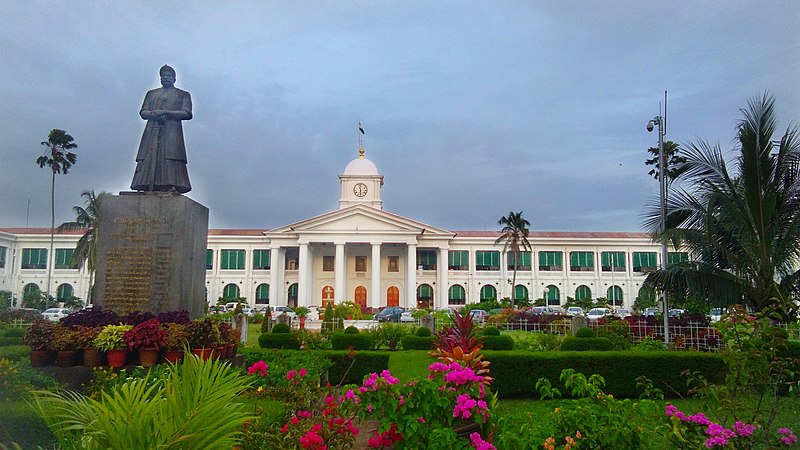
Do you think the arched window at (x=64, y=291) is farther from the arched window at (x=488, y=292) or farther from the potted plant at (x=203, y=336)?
the potted plant at (x=203, y=336)

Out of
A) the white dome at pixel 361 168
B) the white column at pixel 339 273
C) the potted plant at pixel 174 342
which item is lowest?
the potted plant at pixel 174 342

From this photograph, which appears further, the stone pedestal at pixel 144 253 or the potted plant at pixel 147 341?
the stone pedestal at pixel 144 253

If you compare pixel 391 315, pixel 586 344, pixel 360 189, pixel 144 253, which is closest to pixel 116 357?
pixel 144 253

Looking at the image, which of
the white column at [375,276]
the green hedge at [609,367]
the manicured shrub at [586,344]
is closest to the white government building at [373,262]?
the white column at [375,276]

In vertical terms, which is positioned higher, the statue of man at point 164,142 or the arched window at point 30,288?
the statue of man at point 164,142

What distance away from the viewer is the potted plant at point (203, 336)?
697cm

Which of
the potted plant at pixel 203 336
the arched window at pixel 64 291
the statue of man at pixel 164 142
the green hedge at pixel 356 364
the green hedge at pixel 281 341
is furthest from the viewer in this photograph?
the arched window at pixel 64 291

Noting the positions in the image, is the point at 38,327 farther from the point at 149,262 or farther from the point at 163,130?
the point at 163,130

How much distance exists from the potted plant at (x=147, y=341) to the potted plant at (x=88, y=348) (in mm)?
389

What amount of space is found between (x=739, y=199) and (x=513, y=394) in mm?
5922

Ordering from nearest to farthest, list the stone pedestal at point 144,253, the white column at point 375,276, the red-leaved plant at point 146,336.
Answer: the red-leaved plant at point 146,336 < the stone pedestal at point 144,253 < the white column at point 375,276

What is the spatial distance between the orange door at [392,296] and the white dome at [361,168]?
977cm

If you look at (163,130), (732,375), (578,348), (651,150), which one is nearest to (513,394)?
(578,348)

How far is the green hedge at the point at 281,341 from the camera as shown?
14086mm
